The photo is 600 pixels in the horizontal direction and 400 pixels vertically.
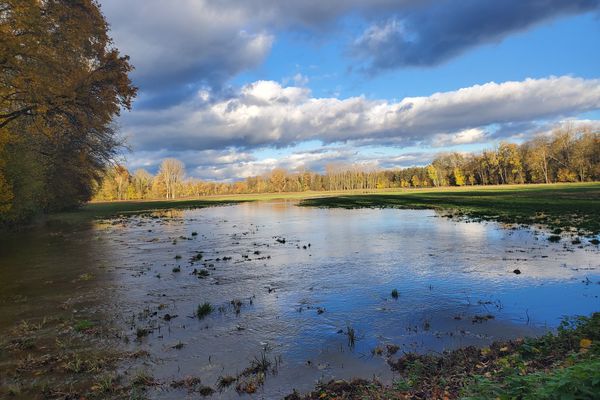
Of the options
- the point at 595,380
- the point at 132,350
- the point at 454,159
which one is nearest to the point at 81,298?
the point at 132,350

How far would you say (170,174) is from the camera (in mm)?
165625

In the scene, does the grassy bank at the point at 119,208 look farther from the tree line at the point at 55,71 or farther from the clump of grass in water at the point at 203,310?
the clump of grass in water at the point at 203,310

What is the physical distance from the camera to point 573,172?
361 ft

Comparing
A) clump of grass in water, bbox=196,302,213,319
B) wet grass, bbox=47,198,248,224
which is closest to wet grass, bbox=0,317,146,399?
clump of grass in water, bbox=196,302,213,319

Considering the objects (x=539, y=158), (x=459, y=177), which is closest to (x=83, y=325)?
(x=539, y=158)

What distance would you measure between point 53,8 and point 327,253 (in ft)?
58.2

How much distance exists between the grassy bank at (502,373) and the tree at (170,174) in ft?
553

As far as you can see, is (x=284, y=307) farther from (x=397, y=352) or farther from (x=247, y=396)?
(x=247, y=396)

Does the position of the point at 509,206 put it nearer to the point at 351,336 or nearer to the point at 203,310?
the point at 351,336

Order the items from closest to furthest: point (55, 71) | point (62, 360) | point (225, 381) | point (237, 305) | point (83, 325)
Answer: point (225, 381), point (62, 360), point (83, 325), point (237, 305), point (55, 71)

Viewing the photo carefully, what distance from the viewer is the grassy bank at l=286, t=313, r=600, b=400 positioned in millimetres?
3812

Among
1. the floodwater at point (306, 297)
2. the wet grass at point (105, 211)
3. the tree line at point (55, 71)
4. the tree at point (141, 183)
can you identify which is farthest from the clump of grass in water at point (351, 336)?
the tree at point (141, 183)

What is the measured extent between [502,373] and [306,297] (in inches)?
256

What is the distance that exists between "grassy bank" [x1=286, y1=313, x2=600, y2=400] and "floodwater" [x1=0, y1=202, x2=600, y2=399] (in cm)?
52
